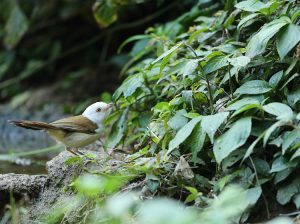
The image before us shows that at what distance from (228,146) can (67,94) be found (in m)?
6.04

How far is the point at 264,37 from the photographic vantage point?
4.09 meters

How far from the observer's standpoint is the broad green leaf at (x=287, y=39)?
3965 millimetres

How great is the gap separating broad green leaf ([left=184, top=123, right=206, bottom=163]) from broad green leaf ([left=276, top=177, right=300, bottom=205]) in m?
0.53

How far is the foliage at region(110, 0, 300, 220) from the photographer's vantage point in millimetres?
3602

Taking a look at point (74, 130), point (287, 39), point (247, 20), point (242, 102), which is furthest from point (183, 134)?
point (74, 130)

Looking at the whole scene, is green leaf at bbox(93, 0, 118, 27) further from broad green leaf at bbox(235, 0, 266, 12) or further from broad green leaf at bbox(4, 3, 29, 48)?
broad green leaf at bbox(235, 0, 266, 12)

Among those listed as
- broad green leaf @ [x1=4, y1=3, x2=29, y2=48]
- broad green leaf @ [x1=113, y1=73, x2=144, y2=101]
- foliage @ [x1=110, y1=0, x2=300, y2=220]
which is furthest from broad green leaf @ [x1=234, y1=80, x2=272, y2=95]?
broad green leaf @ [x1=4, y1=3, x2=29, y2=48]

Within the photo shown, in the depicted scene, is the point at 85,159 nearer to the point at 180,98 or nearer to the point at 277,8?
the point at 180,98

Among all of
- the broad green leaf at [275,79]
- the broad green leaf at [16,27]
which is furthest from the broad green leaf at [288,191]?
the broad green leaf at [16,27]

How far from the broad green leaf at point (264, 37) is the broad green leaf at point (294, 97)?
350 mm

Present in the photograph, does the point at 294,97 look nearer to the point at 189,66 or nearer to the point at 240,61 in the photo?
the point at 240,61

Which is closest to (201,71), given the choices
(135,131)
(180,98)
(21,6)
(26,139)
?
(180,98)

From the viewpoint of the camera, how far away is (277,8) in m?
4.73

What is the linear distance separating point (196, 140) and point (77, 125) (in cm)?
164
